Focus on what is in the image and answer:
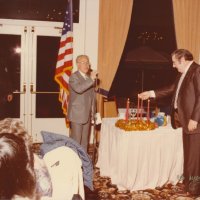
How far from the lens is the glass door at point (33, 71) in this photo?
6898 millimetres

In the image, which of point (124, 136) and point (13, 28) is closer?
point (124, 136)

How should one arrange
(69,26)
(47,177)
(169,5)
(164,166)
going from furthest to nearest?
(169,5), (69,26), (164,166), (47,177)

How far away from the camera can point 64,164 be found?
261cm

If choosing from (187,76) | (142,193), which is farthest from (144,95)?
(142,193)

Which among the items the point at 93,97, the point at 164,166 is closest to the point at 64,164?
the point at 164,166

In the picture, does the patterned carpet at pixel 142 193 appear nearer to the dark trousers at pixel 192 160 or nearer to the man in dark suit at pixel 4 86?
the dark trousers at pixel 192 160

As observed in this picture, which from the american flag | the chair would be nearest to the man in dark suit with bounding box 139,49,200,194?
the chair

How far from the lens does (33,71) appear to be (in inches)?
277

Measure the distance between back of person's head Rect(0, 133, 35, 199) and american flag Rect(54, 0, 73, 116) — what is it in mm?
4574

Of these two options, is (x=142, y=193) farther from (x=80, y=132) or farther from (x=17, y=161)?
(x=17, y=161)

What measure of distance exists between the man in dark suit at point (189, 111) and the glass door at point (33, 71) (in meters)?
3.18

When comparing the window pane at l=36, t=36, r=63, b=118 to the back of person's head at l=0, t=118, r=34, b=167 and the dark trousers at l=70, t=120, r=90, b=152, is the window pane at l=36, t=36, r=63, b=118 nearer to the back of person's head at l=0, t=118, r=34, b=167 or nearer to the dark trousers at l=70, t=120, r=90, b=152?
the dark trousers at l=70, t=120, r=90, b=152

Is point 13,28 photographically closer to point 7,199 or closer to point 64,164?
point 64,164

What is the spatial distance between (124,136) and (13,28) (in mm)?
3566
